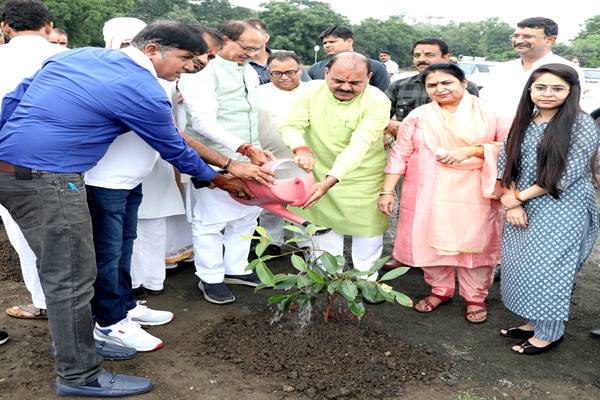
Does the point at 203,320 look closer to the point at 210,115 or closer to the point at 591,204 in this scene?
the point at 210,115

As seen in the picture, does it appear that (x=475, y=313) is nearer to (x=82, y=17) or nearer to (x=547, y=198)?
(x=547, y=198)

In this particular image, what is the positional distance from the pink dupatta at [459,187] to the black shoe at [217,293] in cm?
126

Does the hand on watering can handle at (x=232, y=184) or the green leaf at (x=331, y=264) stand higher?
the hand on watering can handle at (x=232, y=184)

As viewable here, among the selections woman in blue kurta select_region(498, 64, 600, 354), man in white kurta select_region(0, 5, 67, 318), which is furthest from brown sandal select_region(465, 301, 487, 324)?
man in white kurta select_region(0, 5, 67, 318)

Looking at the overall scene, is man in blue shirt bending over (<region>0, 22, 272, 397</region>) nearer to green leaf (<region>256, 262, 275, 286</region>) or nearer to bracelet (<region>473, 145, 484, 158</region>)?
green leaf (<region>256, 262, 275, 286</region>)

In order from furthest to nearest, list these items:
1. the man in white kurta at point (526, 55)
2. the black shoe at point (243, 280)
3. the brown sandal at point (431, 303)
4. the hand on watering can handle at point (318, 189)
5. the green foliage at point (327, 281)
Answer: the man in white kurta at point (526, 55) < the black shoe at point (243, 280) < the brown sandal at point (431, 303) < the hand on watering can handle at point (318, 189) < the green foliage at point (327, 281)

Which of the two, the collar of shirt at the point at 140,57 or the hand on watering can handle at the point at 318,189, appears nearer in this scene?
the collar of shirt at the point at 140,57

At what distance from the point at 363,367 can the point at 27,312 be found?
1.85 m

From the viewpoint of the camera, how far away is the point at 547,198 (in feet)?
9.14

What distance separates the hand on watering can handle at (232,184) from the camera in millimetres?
2932

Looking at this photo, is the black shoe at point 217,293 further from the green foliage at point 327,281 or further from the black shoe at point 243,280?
the green foliage at point 327,281

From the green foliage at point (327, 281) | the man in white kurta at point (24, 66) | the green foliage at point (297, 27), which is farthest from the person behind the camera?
the green foliage at point (297, 27)

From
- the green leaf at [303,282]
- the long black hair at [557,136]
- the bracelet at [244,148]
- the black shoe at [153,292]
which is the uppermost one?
the long black hair at [557,136]

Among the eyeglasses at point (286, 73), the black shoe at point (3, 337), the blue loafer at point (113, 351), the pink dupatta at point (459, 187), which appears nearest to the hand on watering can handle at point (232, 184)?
the blue loafer at point (113, 351)
